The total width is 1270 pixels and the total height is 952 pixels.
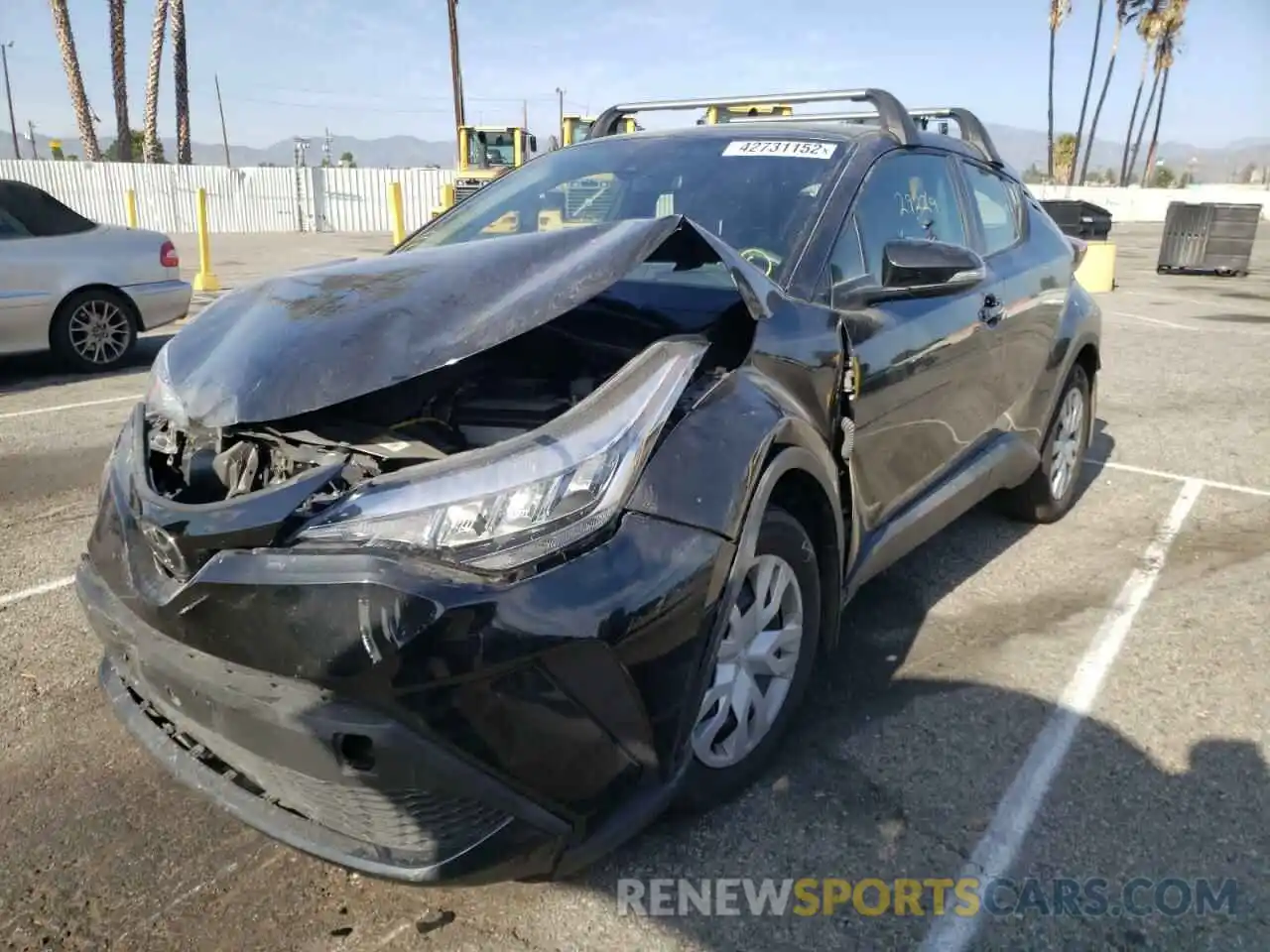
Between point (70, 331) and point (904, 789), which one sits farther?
point (70, 331)

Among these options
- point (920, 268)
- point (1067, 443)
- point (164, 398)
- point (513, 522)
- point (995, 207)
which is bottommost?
point (1067, 443)

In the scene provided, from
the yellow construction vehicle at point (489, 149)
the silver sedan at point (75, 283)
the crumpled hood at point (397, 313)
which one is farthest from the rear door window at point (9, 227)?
the yellow construction vehicle at point (489, 149)

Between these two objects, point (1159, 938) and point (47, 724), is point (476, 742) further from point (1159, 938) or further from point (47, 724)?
point (47, 724)

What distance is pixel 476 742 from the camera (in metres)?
1.80

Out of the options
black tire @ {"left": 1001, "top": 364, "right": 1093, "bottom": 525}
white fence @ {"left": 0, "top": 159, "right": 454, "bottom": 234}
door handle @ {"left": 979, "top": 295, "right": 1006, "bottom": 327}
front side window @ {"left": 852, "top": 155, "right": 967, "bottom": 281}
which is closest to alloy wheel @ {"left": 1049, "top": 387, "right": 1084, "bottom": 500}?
black tire @ {"left": 1001, "top": 364, "right": 1093, "bottom": 525}

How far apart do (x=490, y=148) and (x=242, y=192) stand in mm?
9022

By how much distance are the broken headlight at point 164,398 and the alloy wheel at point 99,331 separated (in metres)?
6.64

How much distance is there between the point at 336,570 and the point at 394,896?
3.11ft

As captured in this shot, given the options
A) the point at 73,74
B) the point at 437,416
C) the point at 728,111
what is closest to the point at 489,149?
the point at 73,74

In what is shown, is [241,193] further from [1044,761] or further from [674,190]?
[1044,761]

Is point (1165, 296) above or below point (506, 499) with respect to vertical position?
below

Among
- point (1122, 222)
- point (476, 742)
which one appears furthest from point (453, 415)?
point (1122, 222)

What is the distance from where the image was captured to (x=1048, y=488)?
4746 mm

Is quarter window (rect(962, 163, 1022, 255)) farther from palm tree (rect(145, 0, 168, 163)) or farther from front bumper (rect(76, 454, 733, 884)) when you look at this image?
palm tree (rect(145, 0, 168, 163))
